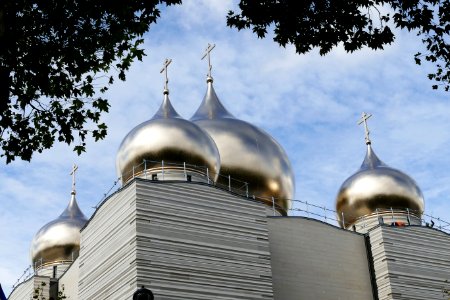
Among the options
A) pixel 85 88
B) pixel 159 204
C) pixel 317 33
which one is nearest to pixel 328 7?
pixel 317 33

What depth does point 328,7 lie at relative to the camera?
1077 cm

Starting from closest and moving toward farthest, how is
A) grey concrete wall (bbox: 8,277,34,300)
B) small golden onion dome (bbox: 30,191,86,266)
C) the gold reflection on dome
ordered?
the gold reflection on dome → grey concrete wall (bbox: 8,277,34,300) → small golden onion dome (bbox: 30,191,86,266)

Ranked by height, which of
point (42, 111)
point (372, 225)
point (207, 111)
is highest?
point (207, 111)

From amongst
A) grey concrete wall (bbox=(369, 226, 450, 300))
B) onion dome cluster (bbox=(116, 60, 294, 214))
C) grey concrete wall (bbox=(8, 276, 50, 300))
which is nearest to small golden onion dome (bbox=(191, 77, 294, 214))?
onion dome cluster (bbox=(116, 60, 294, 214))

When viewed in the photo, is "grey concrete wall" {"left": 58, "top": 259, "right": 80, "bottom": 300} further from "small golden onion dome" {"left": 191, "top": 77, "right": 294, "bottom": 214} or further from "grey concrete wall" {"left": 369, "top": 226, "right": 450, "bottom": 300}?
"grey concrete wall" {"left": 369, "top": 226, "right": 450, "bottom": 300}

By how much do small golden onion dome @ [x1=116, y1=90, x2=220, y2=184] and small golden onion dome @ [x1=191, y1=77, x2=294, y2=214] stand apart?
7.74 ft

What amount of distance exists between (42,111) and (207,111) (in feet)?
64.3

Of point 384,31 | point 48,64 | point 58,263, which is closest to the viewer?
point 384,31

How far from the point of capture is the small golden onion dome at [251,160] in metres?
28.5

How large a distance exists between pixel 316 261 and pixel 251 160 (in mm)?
4717

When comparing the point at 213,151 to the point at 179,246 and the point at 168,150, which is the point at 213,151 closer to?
the point at 168,150

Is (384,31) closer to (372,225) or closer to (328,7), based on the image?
(328,7)

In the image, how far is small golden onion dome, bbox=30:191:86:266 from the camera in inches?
1308

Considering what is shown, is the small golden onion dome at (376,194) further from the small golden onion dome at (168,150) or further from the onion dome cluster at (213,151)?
the small golden onion dome at (168,150)
